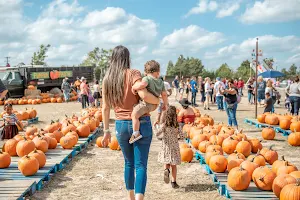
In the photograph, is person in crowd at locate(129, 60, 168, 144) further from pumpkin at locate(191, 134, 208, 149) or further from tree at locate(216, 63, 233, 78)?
tree at locate(216, 63, 233, 78)

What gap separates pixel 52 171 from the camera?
6055 mm

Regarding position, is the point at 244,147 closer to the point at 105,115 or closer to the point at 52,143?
the point at 105,115

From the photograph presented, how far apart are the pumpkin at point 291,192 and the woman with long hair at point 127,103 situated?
1699 millimetres

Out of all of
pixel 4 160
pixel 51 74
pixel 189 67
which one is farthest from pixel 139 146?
pixel 189 67

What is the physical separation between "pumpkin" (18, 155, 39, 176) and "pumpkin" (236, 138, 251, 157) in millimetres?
3710

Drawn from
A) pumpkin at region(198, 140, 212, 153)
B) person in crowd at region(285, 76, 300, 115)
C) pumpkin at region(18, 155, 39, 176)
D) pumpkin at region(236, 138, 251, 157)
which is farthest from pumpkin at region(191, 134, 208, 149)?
person in crowd at region(285, 76, 300, 115)

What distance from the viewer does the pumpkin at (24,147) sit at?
650 centimetres

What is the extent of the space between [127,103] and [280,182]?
7.42ft

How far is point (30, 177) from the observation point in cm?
537

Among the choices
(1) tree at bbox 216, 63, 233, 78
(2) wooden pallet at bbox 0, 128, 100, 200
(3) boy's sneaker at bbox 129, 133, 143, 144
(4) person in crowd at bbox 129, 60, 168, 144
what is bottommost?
(2) wooden pallet at bbox 0, 128, 100, 200

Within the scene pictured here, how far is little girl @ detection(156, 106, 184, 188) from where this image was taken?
5289mm

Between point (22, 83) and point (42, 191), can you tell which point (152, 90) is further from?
point (22, 83)

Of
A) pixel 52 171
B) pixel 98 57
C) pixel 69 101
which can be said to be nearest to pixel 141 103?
pixel 52 171

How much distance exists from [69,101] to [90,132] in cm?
1479
